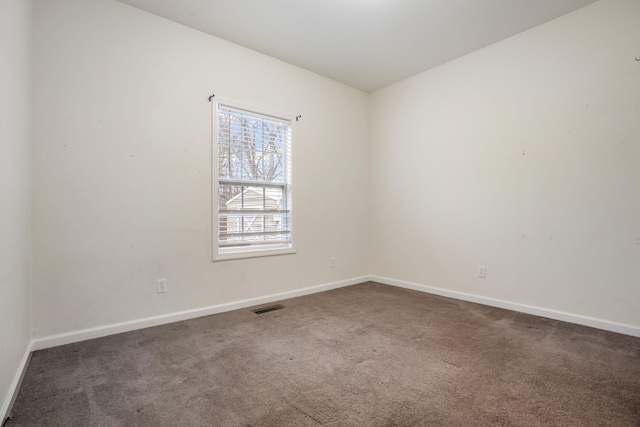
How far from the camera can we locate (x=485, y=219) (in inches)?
→ 132

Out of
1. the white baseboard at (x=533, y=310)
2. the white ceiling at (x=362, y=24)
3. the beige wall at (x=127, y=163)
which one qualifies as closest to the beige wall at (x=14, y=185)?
the beige wall at (x=127, y=163)

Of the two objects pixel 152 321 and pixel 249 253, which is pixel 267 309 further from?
pixel 152 321

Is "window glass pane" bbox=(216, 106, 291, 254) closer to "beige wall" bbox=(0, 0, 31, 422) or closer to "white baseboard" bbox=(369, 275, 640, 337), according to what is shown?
"beige wall" bbox=(0, 0, 31, 422)

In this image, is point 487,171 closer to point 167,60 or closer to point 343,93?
point 343,93

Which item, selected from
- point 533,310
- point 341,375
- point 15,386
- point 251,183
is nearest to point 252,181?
point 251,183

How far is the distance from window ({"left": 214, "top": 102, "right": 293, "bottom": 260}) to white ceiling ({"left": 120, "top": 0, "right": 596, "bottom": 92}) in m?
0.76

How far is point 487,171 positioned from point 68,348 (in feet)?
13.4

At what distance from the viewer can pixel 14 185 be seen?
1.80 meters

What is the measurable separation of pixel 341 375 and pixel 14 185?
2.25 metres

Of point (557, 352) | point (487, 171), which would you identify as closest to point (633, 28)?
point (487, 171)

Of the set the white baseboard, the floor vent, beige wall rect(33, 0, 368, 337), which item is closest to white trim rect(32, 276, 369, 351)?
beige wall rect(33, 0, 368, 337)

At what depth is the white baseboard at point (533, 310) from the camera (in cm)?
250

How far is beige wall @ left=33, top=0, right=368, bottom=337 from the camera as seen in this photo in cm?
231

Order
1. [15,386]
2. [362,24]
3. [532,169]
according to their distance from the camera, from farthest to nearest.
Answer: [532,169], [362,24], [15,386]
